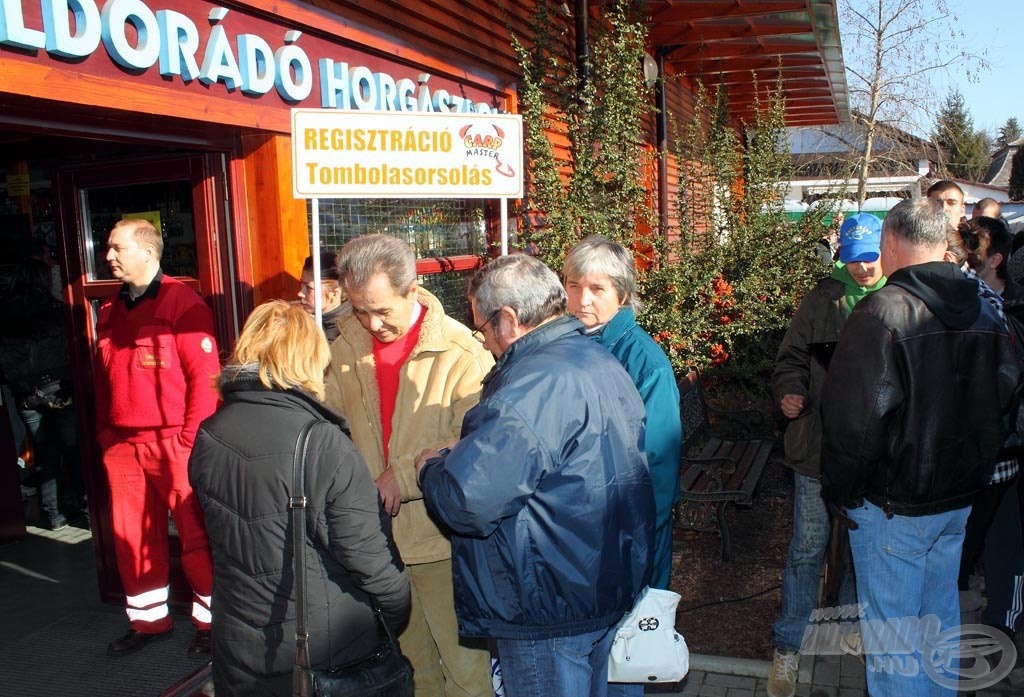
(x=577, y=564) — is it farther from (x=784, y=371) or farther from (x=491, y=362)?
(x=784, y=371)

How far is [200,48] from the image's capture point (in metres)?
3.85

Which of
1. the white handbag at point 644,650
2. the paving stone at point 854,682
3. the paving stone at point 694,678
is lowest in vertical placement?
the paving stone at point 694,678

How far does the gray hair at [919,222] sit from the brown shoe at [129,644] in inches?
159

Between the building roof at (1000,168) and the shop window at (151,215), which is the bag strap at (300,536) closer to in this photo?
the shop window at (151,215)

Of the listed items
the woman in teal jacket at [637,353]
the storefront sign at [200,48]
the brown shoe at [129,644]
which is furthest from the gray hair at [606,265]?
the brown shoe at [129,644]

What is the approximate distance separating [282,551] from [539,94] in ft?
17.3

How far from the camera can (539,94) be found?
693cm

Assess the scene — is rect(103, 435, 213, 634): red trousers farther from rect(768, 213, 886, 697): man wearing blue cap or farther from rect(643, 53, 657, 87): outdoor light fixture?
rect(643, 53, 657, 87): outdoor light fixture

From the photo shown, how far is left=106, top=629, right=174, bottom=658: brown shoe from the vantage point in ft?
14.6

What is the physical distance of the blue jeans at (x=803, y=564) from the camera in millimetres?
3768

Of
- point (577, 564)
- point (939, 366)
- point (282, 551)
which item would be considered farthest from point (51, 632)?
point (939, 366)

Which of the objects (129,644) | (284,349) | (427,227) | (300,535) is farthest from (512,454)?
(427,227)

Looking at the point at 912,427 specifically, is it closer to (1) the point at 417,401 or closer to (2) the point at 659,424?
(2) the point at 659,424

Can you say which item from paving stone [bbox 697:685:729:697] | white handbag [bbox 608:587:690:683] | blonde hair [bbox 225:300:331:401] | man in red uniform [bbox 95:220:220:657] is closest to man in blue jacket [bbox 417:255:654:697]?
white handbag [bbox 608:587:690:683]
